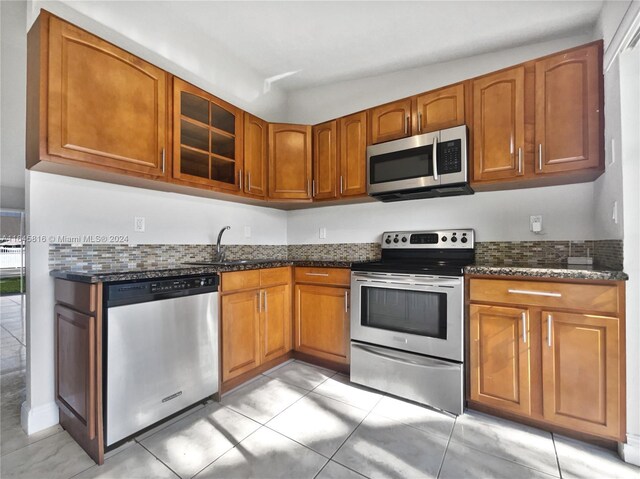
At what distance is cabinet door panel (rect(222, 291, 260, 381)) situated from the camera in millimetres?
1993

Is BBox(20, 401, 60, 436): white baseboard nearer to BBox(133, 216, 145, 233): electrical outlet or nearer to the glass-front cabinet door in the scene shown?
BBox(133, 216, 145, 233): electrical outlet

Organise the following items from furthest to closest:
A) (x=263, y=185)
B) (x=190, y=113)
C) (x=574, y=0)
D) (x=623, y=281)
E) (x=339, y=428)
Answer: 1. (x=263, y=185)
2. (x=190, y=113)
3. (x=574, y=0)
4. (x=339, y=428)
5. (x=623, y=281)

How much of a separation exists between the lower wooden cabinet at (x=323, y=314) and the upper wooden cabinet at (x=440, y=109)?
4.39 ft

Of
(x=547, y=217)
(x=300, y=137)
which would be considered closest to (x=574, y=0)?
(x=547, y=217)

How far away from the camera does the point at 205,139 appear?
219cm

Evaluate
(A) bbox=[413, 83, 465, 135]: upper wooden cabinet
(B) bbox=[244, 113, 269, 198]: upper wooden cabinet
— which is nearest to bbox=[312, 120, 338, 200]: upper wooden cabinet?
(B) bbox=[244, 113, 269, 198]: upper wooden cabinet

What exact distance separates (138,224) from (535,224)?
290 cm

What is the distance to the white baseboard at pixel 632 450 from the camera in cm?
134

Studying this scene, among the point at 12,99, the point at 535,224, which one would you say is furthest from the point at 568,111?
the point at 12,99

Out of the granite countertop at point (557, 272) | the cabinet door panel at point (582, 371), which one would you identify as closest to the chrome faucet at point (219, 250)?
the granite countertop at point (557, 272)

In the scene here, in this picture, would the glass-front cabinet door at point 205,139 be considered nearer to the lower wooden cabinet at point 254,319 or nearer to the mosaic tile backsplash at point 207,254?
the mosaic tile backsplash at point 207,254

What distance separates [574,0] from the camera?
181 centimetres

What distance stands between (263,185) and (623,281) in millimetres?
2524

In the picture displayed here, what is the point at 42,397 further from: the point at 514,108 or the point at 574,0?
the point at 574,0
